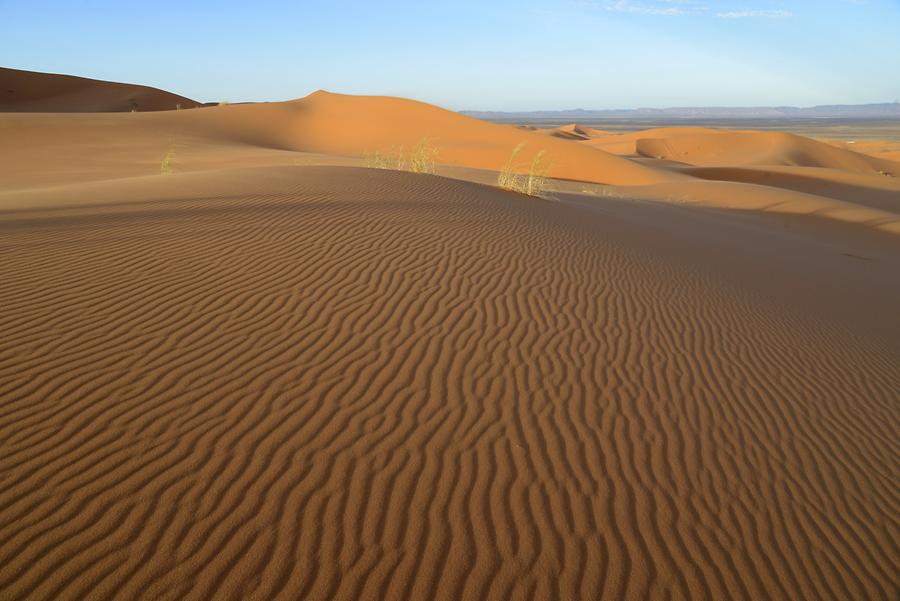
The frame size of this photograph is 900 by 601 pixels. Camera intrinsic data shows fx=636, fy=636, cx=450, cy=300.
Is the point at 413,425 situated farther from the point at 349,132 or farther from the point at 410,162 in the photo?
the point at 349,132

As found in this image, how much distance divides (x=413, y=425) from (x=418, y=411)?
0.16 meters

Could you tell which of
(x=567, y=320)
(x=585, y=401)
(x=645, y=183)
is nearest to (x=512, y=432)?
(x=585, y=401)

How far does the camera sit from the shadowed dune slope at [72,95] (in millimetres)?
43406

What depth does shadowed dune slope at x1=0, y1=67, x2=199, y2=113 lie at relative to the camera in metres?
43.4

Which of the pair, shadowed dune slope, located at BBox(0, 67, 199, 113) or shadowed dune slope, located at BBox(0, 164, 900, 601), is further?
shadowed dune slope, located at BBox(0, 67, 199, 113)

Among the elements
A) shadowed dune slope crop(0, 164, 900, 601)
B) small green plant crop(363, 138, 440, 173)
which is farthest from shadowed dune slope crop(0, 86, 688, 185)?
shadowed dune slope crop(0, 164, 900, 601)

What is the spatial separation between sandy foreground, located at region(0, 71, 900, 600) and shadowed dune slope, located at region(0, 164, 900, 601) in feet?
0.06

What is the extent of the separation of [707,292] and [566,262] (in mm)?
1638

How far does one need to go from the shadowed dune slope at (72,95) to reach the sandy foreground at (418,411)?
42.0 m

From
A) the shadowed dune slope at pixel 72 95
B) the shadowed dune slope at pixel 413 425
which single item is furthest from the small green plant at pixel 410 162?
the shadowed dune slope at pixel 72 95

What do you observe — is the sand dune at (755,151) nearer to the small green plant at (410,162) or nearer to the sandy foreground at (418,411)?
the small green plant at (410,162)

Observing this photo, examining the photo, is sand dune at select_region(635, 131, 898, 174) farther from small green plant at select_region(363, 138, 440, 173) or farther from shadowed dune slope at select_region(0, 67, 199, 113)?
shadowed dune slope at select_region(0, 67, 199, 113)

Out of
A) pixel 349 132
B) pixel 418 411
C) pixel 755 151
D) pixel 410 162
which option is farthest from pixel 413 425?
pixel 755 151

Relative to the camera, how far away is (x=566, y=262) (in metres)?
7.34
